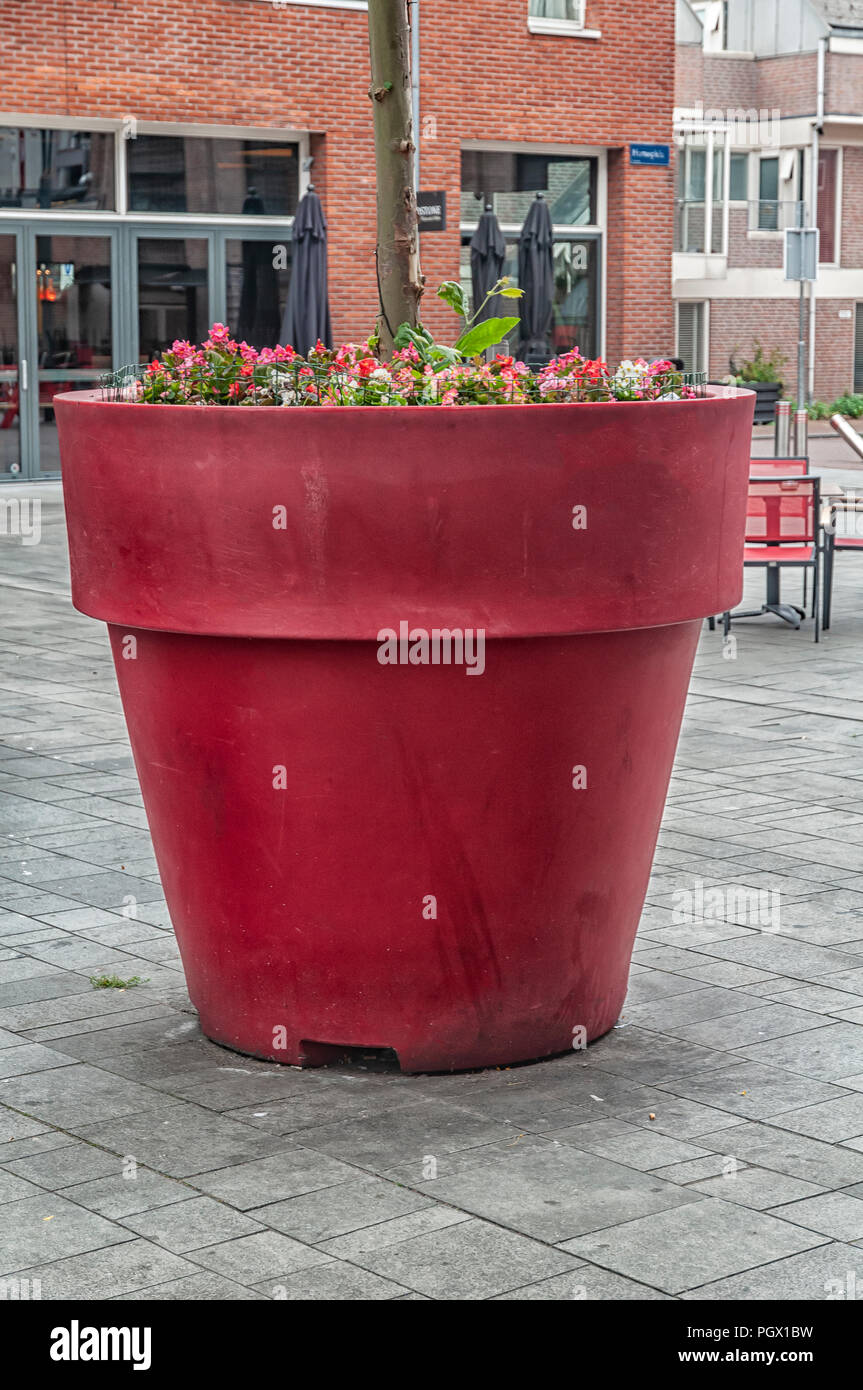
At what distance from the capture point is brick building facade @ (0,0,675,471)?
61.2 ft

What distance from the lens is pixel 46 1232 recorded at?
314 cm

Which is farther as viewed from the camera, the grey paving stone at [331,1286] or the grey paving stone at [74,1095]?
the grey paving stone at [74,1095]

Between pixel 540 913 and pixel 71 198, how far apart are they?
16579mm

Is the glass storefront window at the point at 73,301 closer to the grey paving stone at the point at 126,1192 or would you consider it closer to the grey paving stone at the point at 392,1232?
the grey paving stone at the point at 126,1192

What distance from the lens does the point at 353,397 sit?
3742mm

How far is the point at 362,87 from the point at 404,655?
59.8ft

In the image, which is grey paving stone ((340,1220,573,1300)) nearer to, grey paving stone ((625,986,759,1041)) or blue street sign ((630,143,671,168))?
grey paving stone ((625,986,759,1041))

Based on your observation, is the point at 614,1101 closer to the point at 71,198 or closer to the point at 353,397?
the point at 353,397

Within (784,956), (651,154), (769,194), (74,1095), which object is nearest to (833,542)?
(784,956)

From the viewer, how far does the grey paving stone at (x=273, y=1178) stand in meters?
3.27

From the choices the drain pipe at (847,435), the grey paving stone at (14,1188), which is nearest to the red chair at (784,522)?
the drain pipe at (847,435)

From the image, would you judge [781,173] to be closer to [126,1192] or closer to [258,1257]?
[126,1192]

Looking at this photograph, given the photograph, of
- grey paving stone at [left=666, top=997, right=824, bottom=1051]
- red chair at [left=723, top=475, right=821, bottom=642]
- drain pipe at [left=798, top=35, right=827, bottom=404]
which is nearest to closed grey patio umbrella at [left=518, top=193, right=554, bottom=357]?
red chair at [left=723, top=475, right=821, bottom=642]

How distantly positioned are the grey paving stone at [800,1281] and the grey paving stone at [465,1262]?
10.3 inches
